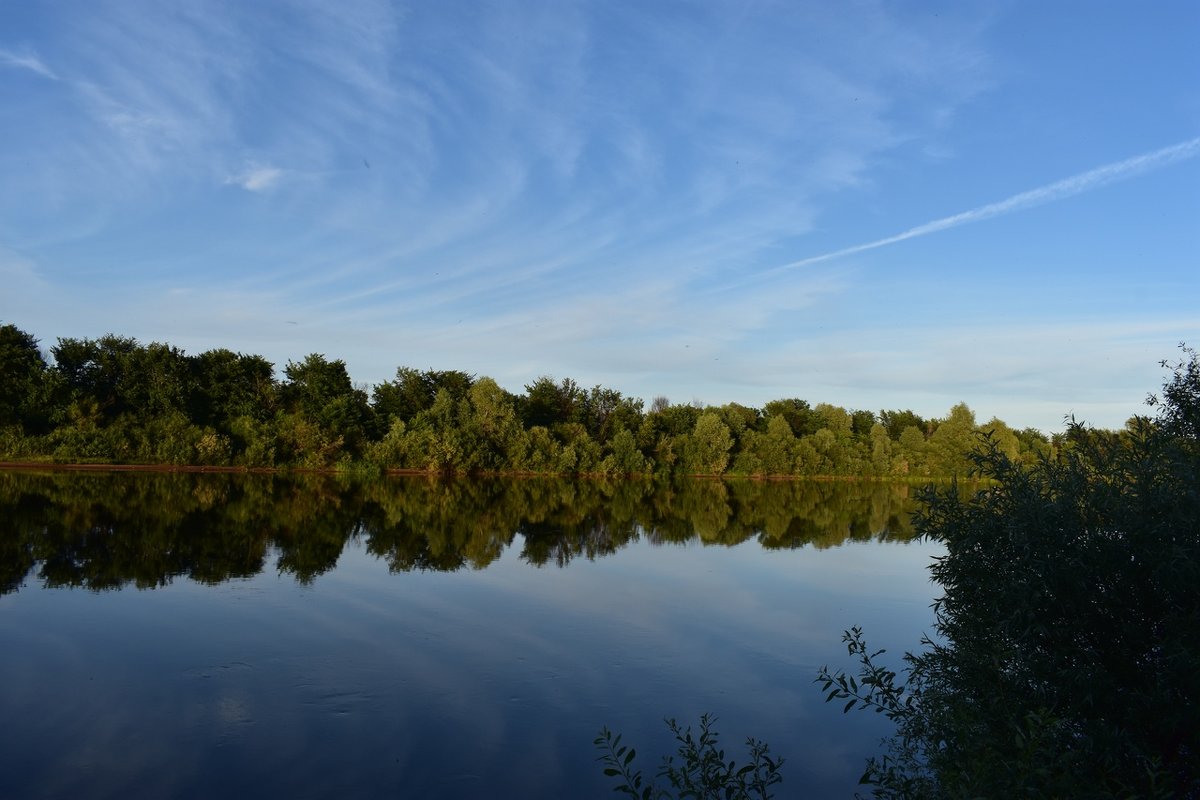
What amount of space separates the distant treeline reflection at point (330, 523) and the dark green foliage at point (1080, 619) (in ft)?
49.5

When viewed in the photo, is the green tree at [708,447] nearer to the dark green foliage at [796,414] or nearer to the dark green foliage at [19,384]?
the dark green foliage at [796,414]

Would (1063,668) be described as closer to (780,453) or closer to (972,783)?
(972,783)

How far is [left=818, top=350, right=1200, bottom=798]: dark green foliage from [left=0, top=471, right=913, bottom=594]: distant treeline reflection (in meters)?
15.1

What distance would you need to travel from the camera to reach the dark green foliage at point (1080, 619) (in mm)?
4586

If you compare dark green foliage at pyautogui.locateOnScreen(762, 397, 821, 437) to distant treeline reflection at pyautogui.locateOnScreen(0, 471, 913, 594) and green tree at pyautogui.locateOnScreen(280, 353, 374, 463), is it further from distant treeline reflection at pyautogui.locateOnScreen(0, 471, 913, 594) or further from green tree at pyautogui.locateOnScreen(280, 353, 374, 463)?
green tree at pyautogui.locateOnScreen(280, 353, 374, 463)

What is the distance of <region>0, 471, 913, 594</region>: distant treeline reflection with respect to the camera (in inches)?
714

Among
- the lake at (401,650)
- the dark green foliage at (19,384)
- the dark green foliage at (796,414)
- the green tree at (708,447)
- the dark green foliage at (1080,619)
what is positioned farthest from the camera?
the dark green foliage at (796,414)

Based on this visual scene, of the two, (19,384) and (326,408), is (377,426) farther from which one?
(19,384)

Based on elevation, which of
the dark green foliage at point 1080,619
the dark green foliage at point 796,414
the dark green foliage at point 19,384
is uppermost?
the dark green foliage at point 796,414

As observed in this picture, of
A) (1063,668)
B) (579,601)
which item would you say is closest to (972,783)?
(1063,668)

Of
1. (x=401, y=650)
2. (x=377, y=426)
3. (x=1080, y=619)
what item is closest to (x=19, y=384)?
(x=377, y=426)

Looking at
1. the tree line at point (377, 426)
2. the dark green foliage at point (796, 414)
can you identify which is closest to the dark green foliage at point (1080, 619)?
the tree line at point (377, 426)

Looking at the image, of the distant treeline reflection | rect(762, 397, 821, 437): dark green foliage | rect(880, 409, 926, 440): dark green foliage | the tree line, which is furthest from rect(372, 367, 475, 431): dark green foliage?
rect(880, 409, 926, 440): dark green foliage

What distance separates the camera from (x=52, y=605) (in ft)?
43.3
